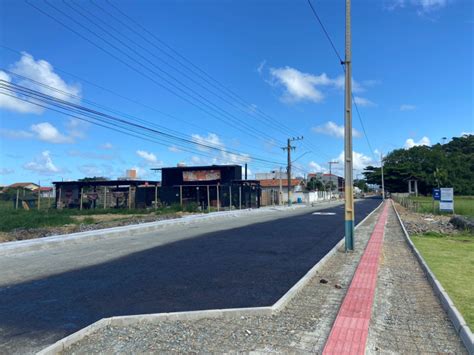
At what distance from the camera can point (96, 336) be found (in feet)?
15.5

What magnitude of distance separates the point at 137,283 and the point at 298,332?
12.4ft

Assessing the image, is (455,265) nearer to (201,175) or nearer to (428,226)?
(428,226)

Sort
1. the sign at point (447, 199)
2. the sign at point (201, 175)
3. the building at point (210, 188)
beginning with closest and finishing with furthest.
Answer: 1. the sign at point (447, 199)
2. the building at point (210, 188)
3. the sign at point (201, 175)

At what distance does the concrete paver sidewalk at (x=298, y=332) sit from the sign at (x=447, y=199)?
2453 cm

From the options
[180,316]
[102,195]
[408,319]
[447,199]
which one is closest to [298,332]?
[180,316]

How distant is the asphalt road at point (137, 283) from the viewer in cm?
545

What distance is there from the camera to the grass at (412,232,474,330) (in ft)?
20.1

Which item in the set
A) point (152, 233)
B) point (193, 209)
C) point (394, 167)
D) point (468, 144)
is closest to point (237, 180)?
point (193, 209)

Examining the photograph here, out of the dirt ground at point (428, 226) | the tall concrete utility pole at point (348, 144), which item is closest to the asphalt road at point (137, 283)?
the tall concrete utility pole at point (348, 144)

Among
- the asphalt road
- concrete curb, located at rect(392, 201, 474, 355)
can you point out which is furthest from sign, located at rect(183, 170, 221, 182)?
concrete curb, located at rect(392, 201, 474, 355)

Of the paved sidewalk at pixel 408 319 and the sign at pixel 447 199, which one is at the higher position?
the sign at pixel 447 199

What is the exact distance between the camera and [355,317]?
535 cm

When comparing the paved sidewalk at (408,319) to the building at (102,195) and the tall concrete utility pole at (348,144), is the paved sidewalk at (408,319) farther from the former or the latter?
the building at (102,195)

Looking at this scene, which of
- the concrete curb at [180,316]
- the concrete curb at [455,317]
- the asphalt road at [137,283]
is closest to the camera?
the concrete curb at [455,317]
